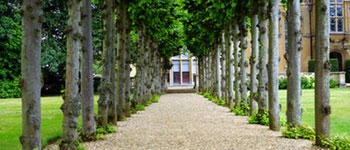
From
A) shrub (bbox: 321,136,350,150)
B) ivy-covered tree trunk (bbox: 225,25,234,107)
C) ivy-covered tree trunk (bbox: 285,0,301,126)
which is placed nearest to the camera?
shrub (bbox: 321,136,350,150)

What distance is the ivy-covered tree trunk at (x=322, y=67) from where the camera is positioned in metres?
7.95

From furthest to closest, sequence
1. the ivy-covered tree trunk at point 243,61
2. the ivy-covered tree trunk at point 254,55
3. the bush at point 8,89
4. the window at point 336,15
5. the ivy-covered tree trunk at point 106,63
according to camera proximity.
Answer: the window at point 336,15 → the bush at point 8,89 → the ivy-covered tree trunk at point 243,61 → the ivy-covered tree trunk at point 254,55 → the ivy-covered tree trunk at point 106,63

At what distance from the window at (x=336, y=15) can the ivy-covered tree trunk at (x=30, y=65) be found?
56.5 meters

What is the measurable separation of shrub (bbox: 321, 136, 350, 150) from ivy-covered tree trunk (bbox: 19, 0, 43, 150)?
513 cm

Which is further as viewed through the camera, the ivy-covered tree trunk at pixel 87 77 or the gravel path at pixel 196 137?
the ivy-covered tree trunk at pixel 87 77

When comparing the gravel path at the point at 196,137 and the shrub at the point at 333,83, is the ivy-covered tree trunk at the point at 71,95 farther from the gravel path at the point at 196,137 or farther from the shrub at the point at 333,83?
the shrub at the point at 333,83

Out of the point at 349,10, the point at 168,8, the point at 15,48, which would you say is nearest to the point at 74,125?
the point at 168,8

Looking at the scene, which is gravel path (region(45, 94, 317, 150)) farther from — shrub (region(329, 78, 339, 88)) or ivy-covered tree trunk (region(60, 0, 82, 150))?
shrub (region(329, 78, 339, 88))

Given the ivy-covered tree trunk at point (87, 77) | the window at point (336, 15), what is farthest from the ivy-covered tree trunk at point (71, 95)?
the window at point (336, 15)

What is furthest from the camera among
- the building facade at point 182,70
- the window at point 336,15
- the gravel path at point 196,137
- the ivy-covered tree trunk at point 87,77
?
the building facade at point 182,70

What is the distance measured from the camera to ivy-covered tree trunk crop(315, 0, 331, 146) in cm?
795

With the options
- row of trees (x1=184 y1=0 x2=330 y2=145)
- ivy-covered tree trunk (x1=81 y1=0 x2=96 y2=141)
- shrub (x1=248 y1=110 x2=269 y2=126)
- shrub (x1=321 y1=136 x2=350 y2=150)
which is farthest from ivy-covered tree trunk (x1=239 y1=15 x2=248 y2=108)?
shrub (x1=321 y1=136 x2=350 y2=150)

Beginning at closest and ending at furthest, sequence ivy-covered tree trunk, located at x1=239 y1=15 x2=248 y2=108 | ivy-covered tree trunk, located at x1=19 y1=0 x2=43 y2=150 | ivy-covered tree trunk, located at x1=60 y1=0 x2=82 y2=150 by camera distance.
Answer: ivy-covered tree trunk, located at x1=19 y1=0 x2=43 y2=150 → ivy-covered tree trunk, located at x1=60 y1=0 x2=82 y2=150 → ivy-covered tree trunk, located at x1=239 y1=15 x2=248 y2=108

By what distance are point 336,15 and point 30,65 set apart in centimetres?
5726
